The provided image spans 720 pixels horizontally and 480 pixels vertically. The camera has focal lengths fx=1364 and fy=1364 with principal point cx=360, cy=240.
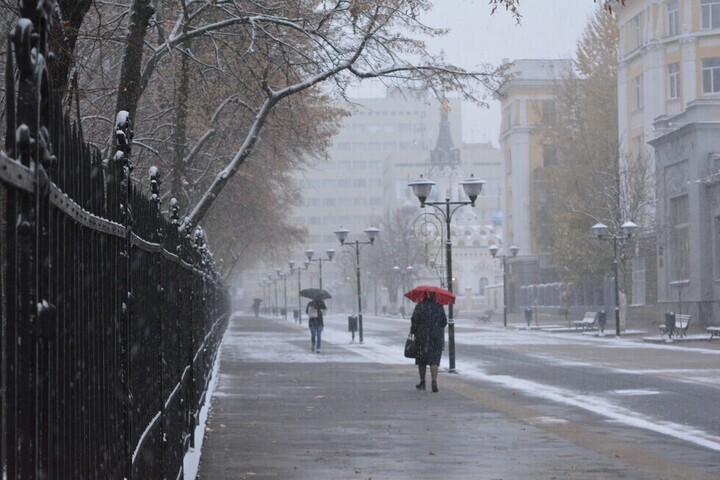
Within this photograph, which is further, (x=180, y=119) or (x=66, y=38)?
(x=180, y=119)

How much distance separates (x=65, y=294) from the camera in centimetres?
351

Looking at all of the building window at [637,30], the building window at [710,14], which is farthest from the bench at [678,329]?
the building window at [637,30]

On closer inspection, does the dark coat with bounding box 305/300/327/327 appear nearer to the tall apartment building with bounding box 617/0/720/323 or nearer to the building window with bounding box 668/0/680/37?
the tall apartment building with bounding box 617/0/720/323

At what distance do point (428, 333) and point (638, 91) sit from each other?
163 ft

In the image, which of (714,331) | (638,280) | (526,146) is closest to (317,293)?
(714,331)

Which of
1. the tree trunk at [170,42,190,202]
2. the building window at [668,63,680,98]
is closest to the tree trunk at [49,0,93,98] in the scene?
the tree trunk at [170,42,190,202]

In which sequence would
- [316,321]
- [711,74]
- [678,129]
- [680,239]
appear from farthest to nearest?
[711,74] → [680,239] → [678,129] → [316,321]

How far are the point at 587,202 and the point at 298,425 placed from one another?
171 feet

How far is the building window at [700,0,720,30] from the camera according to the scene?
62.7m

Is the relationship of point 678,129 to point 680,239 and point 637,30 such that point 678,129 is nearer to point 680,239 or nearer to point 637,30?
point 680,239

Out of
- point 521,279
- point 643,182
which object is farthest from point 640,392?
point 521,279

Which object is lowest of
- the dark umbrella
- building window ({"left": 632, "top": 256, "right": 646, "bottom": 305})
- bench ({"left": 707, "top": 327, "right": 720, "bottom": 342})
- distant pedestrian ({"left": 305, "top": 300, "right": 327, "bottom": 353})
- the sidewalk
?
the sidewalk

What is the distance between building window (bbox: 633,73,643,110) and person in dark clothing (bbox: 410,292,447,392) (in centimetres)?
4896

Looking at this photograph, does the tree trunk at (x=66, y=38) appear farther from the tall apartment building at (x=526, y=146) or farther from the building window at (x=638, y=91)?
the tall apartment building at (x=526, y=146)
